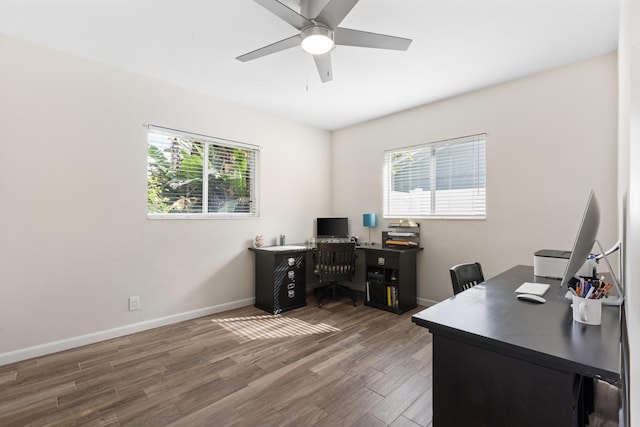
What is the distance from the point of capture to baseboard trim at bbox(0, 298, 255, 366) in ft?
8.18

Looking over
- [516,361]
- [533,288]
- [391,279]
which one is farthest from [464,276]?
[391,279]

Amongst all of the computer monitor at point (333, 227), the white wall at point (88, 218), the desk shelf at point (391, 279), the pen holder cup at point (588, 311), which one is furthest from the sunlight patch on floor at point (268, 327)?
the pen holder cup at point (588, 311)

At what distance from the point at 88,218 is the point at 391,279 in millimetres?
3368

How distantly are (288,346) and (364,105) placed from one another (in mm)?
3073

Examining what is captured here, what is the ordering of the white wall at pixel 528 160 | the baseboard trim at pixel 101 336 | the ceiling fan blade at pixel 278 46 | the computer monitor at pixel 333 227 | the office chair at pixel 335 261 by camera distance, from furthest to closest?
the computer monitor at pixel 333 227, the office chair at pixel 335 261, the white wall at pixel 528 160, the baseboard trim at pixel 101 336, the ceiling fan blade at pixel 278 46

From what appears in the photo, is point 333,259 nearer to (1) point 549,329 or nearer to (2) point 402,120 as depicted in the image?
(2) point 402,120

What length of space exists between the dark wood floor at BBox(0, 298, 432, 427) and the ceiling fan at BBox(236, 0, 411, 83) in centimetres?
242

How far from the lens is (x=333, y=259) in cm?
398

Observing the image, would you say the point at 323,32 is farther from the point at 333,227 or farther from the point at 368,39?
the point at 333,227

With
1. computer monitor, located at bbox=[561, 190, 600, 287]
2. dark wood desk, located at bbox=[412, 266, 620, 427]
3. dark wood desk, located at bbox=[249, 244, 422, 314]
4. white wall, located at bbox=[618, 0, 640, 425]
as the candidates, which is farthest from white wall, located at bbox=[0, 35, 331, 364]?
white wall, located at bbox=[618, 0, 640, 425]

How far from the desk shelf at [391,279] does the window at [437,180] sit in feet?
2.18

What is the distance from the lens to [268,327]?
3.26 metres

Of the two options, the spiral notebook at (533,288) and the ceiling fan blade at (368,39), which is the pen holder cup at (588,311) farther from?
the ceiling fan blade at (368,39)

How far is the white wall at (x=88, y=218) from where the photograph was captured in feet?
8.19
